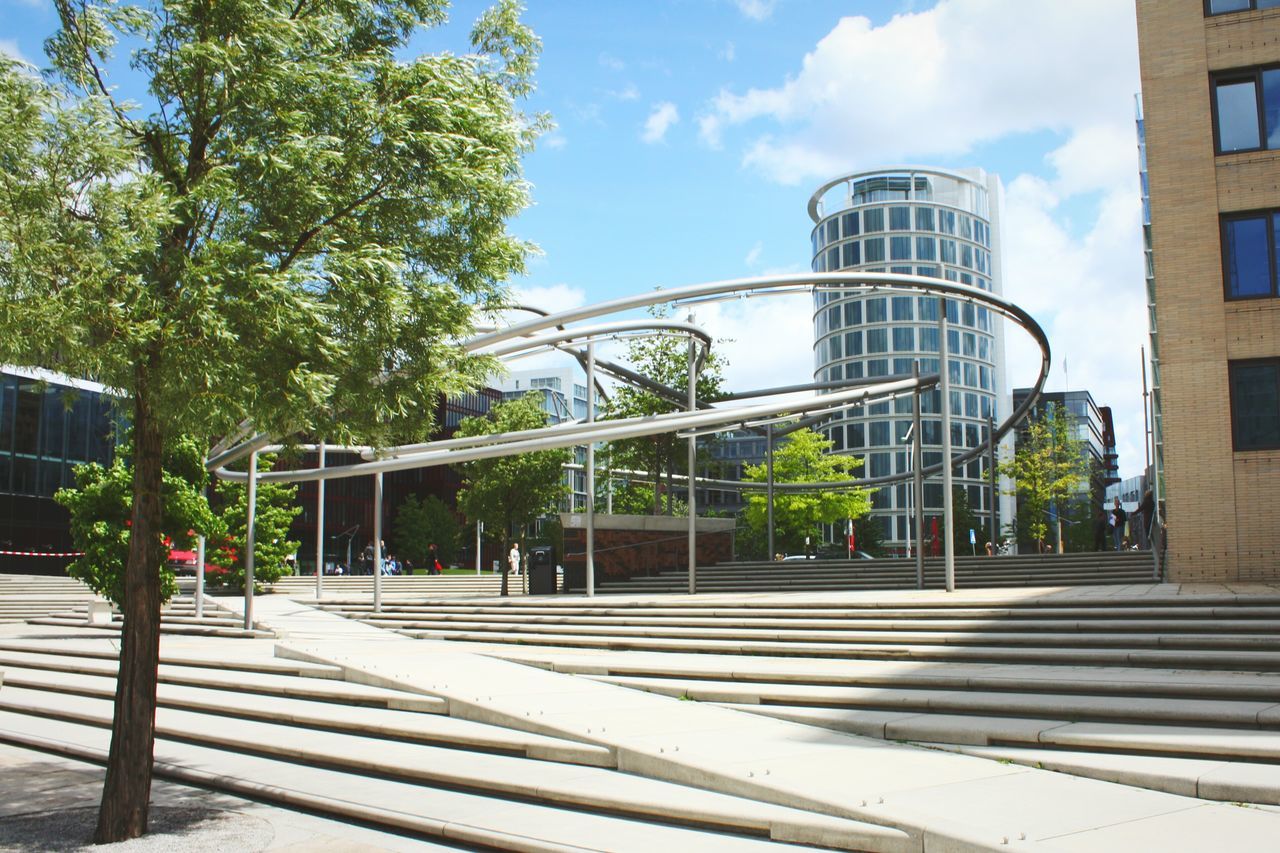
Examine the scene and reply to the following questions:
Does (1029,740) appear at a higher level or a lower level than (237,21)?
lower

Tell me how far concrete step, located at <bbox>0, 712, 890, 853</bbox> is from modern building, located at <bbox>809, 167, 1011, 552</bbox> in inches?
3540

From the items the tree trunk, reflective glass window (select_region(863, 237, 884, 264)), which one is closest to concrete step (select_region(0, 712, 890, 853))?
the tree trunk

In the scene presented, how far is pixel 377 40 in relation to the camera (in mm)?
8352

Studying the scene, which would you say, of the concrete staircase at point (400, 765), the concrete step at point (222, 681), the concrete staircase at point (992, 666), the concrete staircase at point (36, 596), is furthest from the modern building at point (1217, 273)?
the concrete staircase at point (36, 596)

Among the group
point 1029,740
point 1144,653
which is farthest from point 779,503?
point 1029,740

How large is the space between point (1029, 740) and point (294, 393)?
6.13 meters

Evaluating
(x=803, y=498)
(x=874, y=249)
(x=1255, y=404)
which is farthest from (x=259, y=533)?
(x=874, y=249)

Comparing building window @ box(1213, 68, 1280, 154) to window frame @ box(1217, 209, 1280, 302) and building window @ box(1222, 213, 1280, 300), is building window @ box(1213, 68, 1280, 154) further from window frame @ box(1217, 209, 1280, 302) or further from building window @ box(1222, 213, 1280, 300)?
building window @ box(1222, 213, 1280, 300)

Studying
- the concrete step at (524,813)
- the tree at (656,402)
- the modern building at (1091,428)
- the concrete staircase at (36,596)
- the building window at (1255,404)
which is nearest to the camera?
the concrete step at (524,813)

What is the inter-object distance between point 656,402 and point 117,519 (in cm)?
1863

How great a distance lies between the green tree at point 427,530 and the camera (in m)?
73.6

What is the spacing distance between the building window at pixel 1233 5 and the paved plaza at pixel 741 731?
10.7 meters

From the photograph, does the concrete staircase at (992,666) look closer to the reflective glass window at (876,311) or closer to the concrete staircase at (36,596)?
the concrete staircase at (36,596)

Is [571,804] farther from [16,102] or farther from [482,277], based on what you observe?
[16,102]
